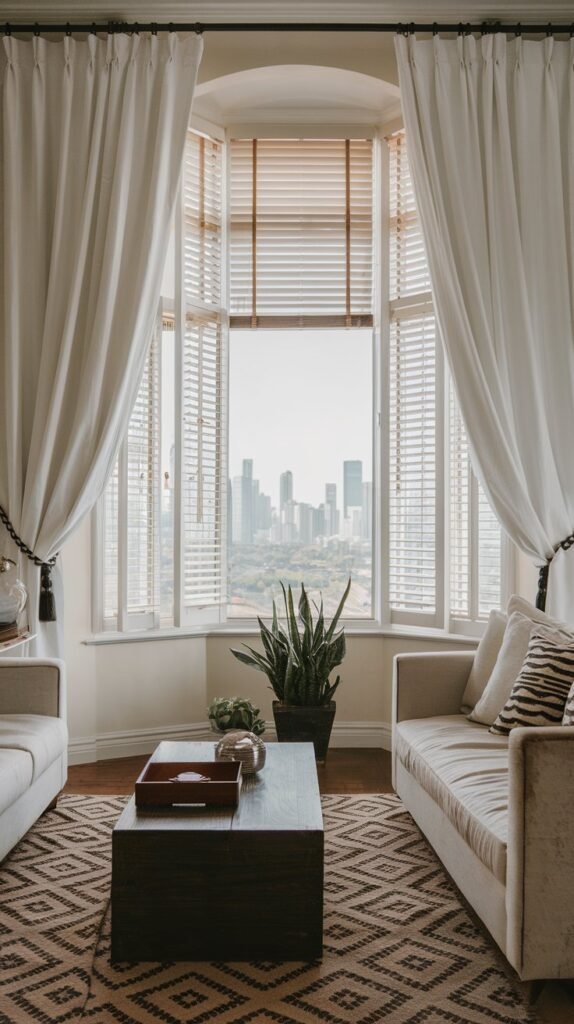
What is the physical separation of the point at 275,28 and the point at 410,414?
1918 mm

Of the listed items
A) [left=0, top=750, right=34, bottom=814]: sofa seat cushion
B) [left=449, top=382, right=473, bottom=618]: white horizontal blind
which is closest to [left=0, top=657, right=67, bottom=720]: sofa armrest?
[left=0, top=750, right=34, bottom=814]: sofa seat cushion

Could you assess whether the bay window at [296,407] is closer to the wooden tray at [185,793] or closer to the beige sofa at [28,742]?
the beige sofa at [28,742]

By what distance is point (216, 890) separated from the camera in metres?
2.26

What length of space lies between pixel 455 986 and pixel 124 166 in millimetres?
3481

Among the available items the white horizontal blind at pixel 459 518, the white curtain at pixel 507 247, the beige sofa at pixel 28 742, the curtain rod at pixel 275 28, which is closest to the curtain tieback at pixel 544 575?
the white curtain at pixel 507 247

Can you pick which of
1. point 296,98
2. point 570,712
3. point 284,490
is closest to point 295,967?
point 570,712

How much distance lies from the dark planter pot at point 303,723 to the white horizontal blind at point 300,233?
200 centimetres

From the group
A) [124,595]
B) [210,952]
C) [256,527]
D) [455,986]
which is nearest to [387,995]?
[455,986]

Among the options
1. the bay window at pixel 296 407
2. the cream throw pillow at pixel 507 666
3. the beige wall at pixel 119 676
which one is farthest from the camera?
the bay window at pixel 296 407

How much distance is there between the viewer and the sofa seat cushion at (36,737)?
296cm

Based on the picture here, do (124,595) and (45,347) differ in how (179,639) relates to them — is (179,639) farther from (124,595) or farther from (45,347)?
(45,347)

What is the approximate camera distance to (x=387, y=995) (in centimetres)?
215

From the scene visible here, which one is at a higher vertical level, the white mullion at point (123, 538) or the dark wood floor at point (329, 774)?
the white mullion at point (123, 538)

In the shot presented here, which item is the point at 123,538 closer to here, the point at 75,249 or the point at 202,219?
the point at 75,249
